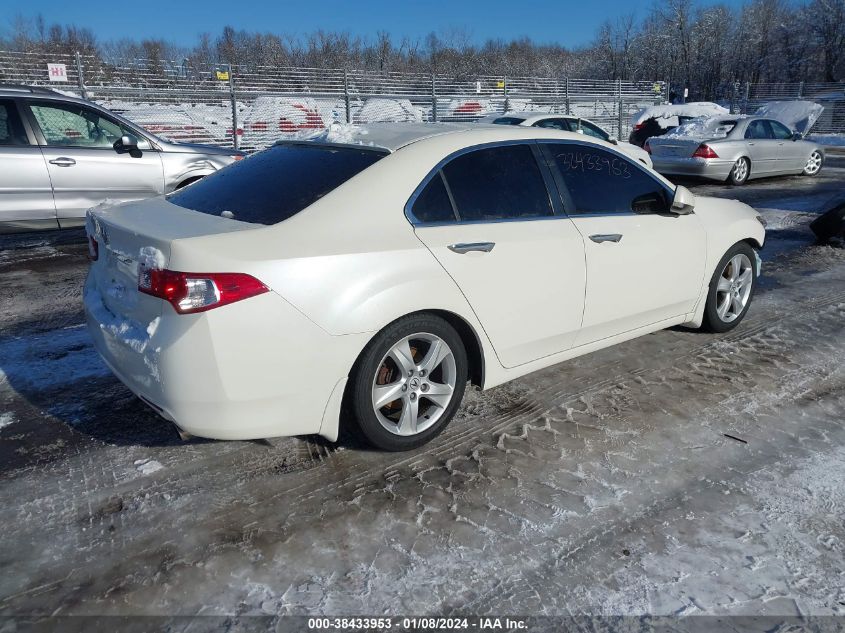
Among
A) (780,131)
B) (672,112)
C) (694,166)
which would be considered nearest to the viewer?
(694,166)

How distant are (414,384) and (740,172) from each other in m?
13.4

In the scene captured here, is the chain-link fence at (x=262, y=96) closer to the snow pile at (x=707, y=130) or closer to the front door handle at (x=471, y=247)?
the snow pile at (x=707, y=130)

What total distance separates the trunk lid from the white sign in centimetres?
1408

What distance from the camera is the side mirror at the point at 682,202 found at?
428 centimetres

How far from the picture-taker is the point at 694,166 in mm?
14070

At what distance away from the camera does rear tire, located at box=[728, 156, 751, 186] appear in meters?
14.2

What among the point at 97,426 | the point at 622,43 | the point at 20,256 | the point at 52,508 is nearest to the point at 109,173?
the point at 20,256

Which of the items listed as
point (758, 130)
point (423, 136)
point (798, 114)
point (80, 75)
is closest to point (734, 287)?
point (423, 136)

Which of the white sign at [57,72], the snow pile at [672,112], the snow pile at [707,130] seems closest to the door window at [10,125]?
the white sign at [57,72]

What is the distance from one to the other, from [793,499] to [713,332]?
2.27 meters

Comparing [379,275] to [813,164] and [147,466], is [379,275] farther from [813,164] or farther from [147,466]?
[813,164]

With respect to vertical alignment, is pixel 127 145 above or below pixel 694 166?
above

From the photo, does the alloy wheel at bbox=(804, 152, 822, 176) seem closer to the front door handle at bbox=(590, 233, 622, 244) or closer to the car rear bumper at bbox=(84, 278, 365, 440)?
the front door handle at bbox=(590, 233, 622, 244)

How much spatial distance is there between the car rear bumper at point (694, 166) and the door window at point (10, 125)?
469 inches
